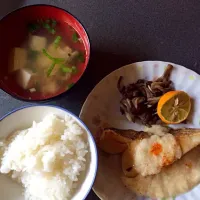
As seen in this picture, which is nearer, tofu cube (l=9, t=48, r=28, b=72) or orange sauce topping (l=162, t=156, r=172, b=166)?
orange sauce topping (l=162, t=156, r=172, b=166)

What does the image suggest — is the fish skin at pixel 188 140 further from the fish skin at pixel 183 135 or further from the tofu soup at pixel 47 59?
the tofu soup at pixel 47 59

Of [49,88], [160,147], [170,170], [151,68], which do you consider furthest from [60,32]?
[170,170]

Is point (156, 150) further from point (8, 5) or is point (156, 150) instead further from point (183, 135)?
point (8, 5)

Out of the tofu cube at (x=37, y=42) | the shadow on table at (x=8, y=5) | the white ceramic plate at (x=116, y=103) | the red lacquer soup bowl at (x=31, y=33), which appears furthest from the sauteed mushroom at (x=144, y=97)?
the shadow on table at (x=8, y=5)

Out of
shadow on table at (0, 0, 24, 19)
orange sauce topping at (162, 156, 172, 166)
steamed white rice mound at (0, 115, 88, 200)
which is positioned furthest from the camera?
shadow on table at (0, 0, 24, 19)

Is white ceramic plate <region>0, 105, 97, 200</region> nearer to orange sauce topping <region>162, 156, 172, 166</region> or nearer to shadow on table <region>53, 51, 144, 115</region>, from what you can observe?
shadow on table <region>53, 51, 144, 115</region>

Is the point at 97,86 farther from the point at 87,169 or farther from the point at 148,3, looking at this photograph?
the point at 148,3

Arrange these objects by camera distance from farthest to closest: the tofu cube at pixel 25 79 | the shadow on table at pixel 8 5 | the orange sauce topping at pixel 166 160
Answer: the shadow on table at pixel 8 5
the tofu cube at pixel 25 79
the orange sauce topping at pixel 166 160

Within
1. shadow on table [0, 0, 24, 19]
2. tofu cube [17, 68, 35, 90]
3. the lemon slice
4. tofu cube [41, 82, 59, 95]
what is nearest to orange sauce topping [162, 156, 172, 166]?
the lemon slice
